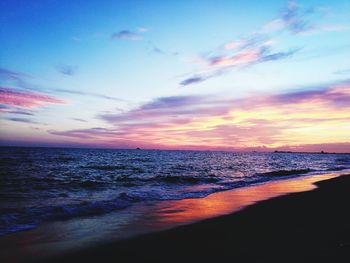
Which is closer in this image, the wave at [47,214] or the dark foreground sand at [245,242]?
the dark foreground sand at [245,242]

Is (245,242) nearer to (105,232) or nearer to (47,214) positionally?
(105,232)

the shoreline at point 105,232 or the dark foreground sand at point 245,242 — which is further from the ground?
the dark foreground sand at point 245,242

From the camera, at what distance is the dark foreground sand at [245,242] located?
6527 millimetres

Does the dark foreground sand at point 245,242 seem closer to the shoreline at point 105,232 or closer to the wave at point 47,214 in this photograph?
the shoreline at point 105,232

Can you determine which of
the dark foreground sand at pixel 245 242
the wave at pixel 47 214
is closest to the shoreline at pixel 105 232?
the dark foreground sand at pixel 245 242

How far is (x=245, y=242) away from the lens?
7621 mm

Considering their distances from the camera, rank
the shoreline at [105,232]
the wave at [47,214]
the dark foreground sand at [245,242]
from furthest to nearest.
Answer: the wave at [47,214] → the shoreline at [105,232] → the dark foreground sand at [245,242]

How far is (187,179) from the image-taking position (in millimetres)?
29219

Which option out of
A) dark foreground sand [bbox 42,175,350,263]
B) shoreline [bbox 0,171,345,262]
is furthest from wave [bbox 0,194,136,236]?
dark foreground sand [bbox 42,175,350,263]

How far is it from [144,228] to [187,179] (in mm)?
19807

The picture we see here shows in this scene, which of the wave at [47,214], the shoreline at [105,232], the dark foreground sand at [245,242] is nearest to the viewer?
the dark foreground sand at [245,242]

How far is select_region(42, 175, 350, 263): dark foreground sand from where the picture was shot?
21.4 ft

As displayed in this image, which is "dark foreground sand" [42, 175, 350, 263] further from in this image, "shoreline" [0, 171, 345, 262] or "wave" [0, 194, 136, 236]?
"wave" [0, 194, 136, 236]

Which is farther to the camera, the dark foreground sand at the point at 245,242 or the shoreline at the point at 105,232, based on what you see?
the shoreline at the point at 105,232
